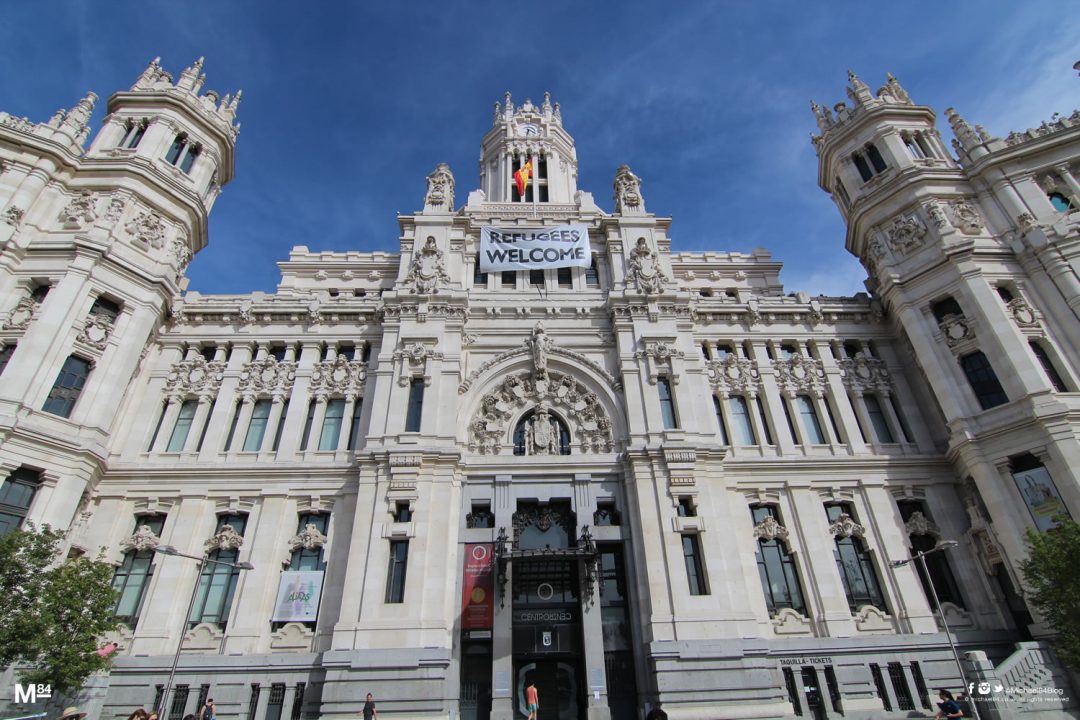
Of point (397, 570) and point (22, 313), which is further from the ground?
point (22, 313)

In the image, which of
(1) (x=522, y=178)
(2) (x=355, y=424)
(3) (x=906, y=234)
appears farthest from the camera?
(1) (x=522, y=178)

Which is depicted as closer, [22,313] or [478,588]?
[478,588]

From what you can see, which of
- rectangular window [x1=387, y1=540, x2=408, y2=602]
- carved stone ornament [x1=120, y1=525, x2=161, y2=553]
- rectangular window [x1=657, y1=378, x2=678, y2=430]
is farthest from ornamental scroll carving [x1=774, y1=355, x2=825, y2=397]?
carved stone ornament [x1=120, y1=525, x2=161, y2=553]

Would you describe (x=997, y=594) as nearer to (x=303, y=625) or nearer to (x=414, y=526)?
(x=414, y=526)

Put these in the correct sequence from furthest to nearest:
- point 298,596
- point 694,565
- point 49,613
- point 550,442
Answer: point 550,442 → point 694,565 → point 298,596 → point 49,613

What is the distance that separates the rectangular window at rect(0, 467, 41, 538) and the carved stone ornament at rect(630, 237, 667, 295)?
104ft

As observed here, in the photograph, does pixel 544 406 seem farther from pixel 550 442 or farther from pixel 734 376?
pixel 734 376

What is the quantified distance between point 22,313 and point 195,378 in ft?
26.8

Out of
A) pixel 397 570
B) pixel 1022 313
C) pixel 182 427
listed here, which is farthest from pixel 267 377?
pixel 1022 313

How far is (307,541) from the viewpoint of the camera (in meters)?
28.2

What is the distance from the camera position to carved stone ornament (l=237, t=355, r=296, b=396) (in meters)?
32.8

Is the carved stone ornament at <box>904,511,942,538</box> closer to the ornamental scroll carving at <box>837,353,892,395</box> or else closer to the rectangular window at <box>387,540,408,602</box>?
the ornamental scroll carving at <box>837,353,892,395</box>

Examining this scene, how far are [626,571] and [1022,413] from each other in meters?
20.2

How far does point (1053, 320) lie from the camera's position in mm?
29984
